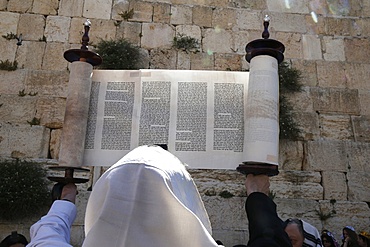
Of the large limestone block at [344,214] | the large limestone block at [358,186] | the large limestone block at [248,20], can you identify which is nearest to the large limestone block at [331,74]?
the large limestone block at [248,20]

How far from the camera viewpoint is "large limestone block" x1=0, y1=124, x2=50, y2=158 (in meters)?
5.60

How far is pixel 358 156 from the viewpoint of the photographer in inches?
232

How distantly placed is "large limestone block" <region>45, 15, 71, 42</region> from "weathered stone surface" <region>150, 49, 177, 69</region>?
145cm

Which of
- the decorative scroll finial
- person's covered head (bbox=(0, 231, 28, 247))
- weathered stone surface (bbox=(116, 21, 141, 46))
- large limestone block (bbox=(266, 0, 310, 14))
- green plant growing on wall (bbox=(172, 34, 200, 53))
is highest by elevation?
large limestone block (bbox=(266, 0, 310, 14))

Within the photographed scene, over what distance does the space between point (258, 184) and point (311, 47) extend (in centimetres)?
525

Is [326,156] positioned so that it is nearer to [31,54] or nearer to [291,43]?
[291,43]

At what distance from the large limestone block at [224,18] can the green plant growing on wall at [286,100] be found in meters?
1.16

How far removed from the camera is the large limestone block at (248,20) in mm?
6723

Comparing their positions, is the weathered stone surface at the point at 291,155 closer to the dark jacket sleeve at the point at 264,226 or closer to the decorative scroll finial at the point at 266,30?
the decorative scroll finial at the point at 266,30

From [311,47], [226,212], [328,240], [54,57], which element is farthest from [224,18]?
[328,240]

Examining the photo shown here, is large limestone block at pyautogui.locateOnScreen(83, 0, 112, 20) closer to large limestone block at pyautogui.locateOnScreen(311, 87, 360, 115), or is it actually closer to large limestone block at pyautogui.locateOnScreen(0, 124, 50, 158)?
large limestone block at pyautogui.locateOnScreen(0, 124, 50, 158)

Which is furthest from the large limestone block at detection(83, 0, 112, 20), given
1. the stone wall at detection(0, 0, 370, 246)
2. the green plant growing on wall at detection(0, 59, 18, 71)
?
the green plant growing on wall at detection(0, 59, 18, 71)

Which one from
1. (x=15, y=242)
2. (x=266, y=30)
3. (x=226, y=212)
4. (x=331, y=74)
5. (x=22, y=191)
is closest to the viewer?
(x=266, y=30)

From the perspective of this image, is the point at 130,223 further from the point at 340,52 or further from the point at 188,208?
the point at 340,52
